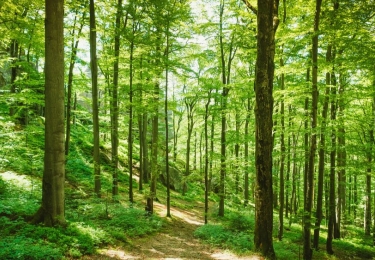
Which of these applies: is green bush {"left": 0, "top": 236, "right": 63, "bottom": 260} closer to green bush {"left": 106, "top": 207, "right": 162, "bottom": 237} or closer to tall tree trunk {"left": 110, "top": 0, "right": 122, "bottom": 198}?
green bush {"left": 106, "top": 207, "right": 162, "bottom": 237}

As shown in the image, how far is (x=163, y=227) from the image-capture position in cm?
1103

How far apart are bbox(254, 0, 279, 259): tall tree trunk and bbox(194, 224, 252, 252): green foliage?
3.26 metres

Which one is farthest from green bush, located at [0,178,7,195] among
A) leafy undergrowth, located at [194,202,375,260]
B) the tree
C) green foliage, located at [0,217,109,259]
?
the tree

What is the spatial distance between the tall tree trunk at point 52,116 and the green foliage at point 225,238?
5.67m

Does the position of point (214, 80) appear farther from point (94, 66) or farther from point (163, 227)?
point (163, 227)

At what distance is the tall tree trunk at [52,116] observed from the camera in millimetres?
6074

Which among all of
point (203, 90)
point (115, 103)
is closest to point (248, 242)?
point (203, 90)

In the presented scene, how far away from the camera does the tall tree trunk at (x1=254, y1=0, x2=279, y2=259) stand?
5188 millimetres

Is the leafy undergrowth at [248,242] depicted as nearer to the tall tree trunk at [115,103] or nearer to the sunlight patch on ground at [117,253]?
the sunlight patch on ground at [117,253]

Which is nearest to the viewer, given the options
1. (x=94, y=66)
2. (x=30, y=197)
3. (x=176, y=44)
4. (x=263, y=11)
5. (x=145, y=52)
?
(x=263, y=11)

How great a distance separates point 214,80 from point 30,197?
9522 mm

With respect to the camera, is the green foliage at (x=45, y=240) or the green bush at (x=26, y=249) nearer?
the green bush at (x=26, y=249)

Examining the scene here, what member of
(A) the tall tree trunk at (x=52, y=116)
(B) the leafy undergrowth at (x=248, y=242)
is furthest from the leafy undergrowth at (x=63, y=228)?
(B) the leafy undergrowth at (x=248, y=242)

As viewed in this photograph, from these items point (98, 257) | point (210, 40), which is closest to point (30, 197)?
point (98, 257)
